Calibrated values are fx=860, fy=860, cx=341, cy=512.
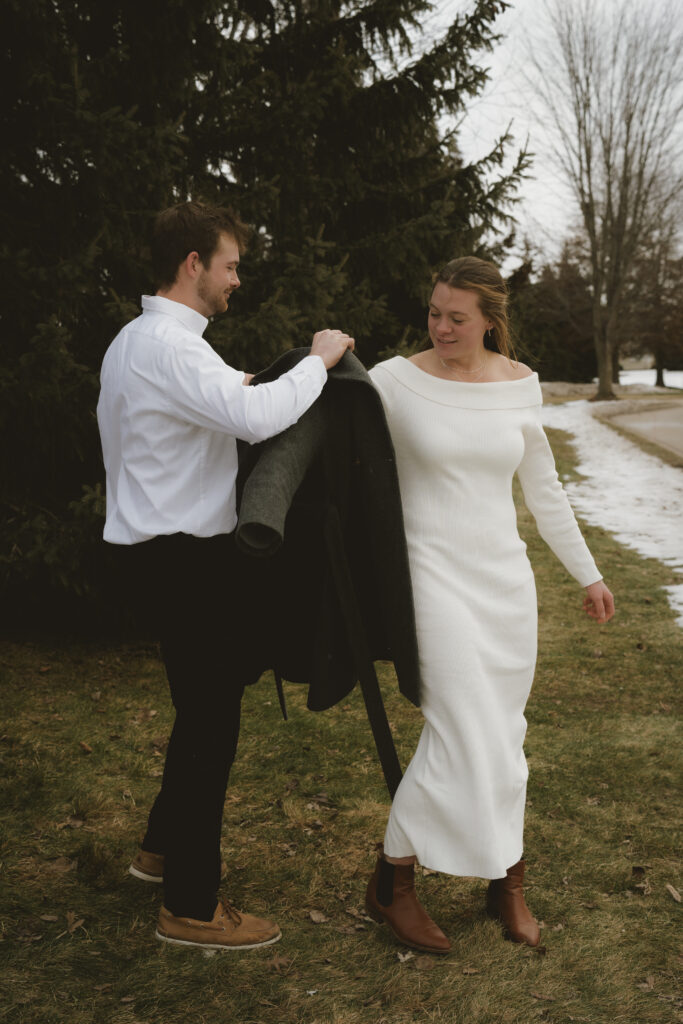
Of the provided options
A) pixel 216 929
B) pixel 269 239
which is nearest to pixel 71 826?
pixel 216 929

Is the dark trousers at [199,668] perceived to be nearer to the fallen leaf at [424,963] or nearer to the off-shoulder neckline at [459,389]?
the fallen leaf at [424,963]

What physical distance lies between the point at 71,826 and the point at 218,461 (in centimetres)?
206

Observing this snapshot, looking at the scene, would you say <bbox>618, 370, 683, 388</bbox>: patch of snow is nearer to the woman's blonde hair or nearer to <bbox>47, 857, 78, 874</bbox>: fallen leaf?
the woman's blonde hair

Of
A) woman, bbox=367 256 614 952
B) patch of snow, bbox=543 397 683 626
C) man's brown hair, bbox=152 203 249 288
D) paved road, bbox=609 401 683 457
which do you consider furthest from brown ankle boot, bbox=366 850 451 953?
paved road, bbox=609 401 683 457

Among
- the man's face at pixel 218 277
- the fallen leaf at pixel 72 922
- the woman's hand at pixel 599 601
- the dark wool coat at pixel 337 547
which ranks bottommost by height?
the fallen leaf at pixel 72 922

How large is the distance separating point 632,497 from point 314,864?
10055mm

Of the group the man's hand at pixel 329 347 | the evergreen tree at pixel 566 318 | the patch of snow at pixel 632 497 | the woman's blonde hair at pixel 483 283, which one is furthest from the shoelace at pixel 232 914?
the evergreen tree at pixel 566 318

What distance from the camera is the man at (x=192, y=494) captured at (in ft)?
8.16

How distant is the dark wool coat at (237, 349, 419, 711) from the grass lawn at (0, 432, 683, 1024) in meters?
0.93

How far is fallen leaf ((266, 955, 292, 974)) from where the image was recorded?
2.86 m

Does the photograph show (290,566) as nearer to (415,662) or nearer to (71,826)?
(415,662)

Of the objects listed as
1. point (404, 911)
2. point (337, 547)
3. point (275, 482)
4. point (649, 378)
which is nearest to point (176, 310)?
point (275, 482)

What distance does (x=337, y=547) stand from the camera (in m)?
2.67

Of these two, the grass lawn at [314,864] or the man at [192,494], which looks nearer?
the man at [192,494]
